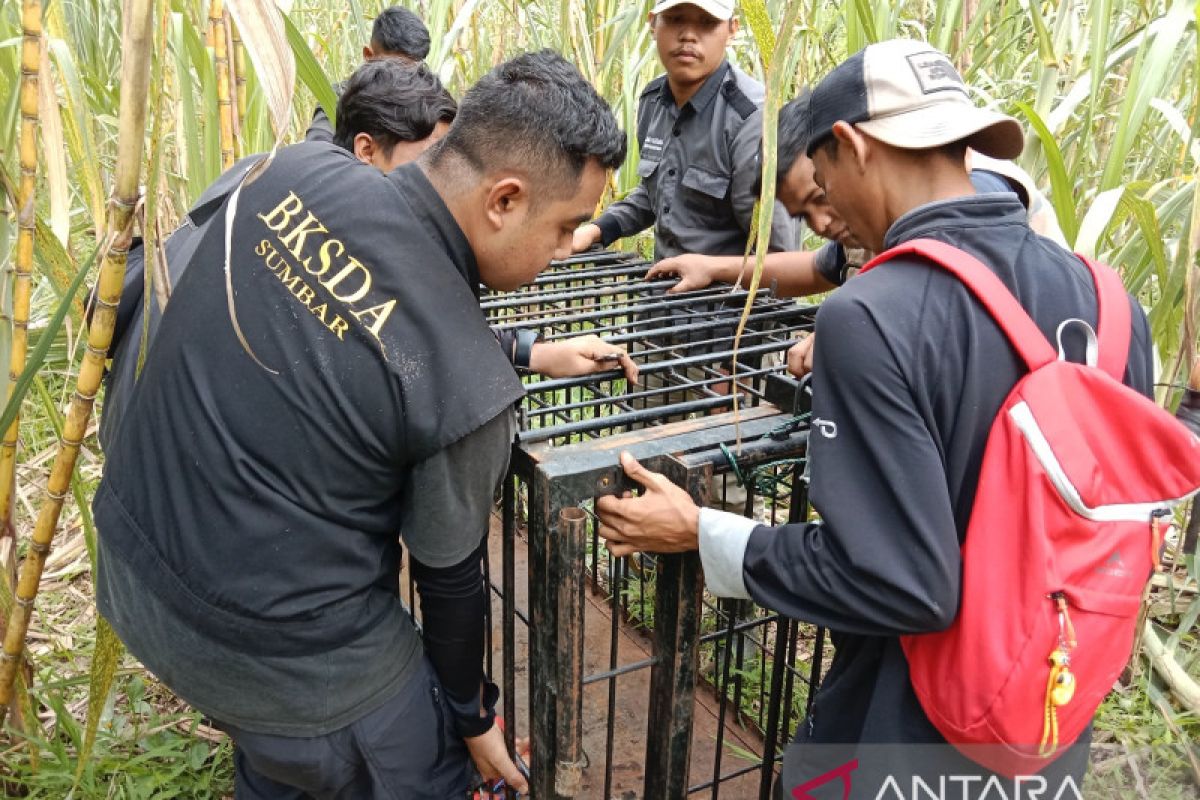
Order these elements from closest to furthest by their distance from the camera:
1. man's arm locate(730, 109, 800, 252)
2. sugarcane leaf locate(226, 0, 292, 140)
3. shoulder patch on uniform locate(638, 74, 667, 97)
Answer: sugarcane leaf locate(226, 0, 292, 140) < man's arm locate(730, 109, 800, 252) < shoulder patch on uniform locate(638, 74, 667, 97)

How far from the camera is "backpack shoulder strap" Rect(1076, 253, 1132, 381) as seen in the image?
1053mm

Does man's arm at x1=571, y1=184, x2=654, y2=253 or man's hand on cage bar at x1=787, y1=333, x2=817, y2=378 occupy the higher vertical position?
man's arm at x1=571, y1=184, x2=654, y2=253

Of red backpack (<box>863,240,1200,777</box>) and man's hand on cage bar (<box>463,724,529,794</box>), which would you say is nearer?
red backpack (<box>863,240,1200,777</box>)

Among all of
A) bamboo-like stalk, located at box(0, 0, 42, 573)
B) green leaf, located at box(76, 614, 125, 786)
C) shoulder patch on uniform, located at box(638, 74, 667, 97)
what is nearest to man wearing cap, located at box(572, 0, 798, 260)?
shoulder patch on uniform, located at box(638, 74, 667, 97)

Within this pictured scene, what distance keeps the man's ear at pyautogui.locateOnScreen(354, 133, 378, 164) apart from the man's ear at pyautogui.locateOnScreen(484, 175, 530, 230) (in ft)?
3.33

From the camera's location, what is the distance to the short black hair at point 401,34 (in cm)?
268

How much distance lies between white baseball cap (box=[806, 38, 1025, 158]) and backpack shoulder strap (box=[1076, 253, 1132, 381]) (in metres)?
0.25

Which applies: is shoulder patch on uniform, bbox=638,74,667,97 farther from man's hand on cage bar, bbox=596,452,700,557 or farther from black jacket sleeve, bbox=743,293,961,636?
black jacket sleeve, bbox=743,293,961,636

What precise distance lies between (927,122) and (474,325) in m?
0.64

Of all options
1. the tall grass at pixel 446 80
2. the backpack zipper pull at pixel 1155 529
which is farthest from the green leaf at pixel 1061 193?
the backpack zipper pull at pixel 1155 529

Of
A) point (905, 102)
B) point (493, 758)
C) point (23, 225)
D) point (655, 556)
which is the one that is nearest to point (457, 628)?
point (493, 758)

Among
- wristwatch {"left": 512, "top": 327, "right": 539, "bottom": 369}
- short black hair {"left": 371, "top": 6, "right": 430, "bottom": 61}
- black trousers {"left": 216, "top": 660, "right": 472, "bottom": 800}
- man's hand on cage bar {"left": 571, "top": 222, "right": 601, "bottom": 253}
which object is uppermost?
short black hair {"left": 371, "top": 6, "right": 430, "bottom": 61}

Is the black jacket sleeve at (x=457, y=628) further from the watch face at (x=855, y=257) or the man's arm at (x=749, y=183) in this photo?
the man's arm at (x=749, y=183)

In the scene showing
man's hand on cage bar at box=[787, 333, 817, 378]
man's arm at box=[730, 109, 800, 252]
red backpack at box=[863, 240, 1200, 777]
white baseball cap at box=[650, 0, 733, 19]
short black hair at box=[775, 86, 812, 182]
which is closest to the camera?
red backpack at box=[863, 240, 1200, 777]
